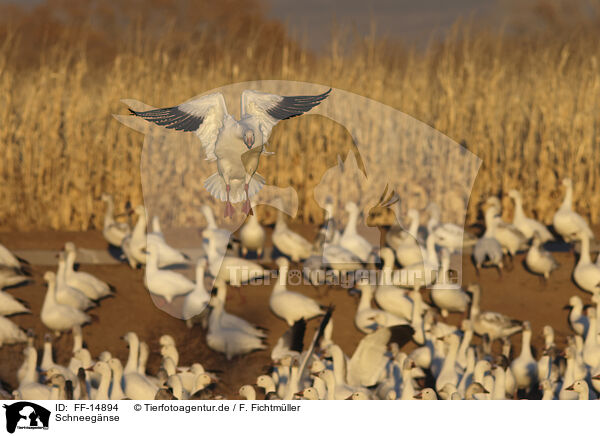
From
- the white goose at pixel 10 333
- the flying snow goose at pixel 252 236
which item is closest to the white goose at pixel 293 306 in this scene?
the flying snow goose at pixel 252 236

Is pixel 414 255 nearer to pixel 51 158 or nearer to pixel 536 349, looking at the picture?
pixel 536 349

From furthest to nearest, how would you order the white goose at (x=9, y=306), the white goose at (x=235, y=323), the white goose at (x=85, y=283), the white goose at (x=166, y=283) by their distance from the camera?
the white goose at (x=85, y=283)
the white goose at (x=166, y=283)
the white goose at (x=9, y=306)
the white goose at (x=235, y=323)

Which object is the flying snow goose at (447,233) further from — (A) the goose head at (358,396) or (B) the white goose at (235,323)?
(A) the goose head at (358,396)

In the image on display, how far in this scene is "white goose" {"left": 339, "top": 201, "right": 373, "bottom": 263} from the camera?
9.44 meters

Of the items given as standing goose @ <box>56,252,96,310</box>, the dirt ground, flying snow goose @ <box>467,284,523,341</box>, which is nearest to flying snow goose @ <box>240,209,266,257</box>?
→ the dirt ground

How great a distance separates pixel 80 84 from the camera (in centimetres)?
1154

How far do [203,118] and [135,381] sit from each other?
2.41 metres

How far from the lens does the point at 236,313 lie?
882 cm

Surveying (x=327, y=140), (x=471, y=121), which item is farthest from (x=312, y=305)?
(x=471, y=121)

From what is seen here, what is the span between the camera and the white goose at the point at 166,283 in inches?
340

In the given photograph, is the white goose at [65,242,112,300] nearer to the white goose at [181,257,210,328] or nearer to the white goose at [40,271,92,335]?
the white goose at [40,271,92,335]

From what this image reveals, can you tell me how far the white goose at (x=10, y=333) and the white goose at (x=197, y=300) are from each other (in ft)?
4.93

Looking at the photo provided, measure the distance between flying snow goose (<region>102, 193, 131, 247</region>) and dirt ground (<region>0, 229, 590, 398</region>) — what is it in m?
0.32
